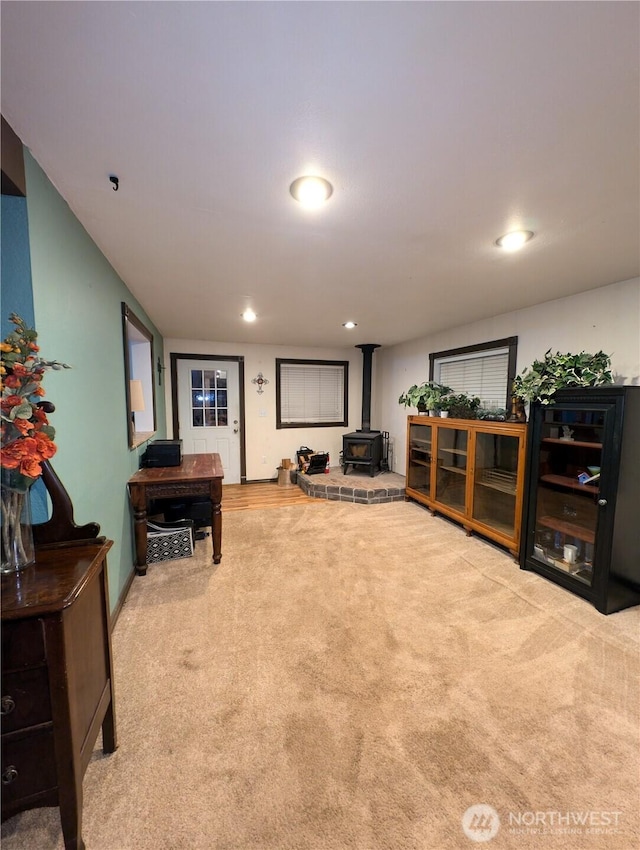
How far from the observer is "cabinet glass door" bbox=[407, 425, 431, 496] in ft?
13.9

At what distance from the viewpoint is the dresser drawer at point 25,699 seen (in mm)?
882

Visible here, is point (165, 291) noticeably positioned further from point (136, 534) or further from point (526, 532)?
point (526, 532)

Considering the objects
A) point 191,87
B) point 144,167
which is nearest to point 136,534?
point 144,167

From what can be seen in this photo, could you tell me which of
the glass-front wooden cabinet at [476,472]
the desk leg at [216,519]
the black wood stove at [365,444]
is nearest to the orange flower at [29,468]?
the desk leg at [216,519]

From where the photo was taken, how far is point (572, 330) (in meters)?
2.90

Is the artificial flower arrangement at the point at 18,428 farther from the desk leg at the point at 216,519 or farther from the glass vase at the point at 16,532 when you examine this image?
the desk leg at the point at 216,519

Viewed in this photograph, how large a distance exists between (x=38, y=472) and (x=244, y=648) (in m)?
1.52

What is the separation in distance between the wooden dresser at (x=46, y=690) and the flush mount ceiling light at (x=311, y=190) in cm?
165

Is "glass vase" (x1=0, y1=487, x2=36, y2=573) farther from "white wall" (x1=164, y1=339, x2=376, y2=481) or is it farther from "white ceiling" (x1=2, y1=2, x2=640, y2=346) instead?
"white wall" (x1=164, y1=339, x2=376, y2=481)

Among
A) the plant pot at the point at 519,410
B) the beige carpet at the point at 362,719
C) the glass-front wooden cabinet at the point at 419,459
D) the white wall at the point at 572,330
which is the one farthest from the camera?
the glass-front wooden cabinet at the point at 419,459

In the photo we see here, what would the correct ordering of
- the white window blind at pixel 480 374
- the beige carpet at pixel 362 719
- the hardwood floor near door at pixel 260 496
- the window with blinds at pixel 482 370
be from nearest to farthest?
the beige carpet at pixel 362 719
the window with blinds at pixel 482 370
the white window blind at pixel 480 374
the hardwood floor near door at pixel 260 496

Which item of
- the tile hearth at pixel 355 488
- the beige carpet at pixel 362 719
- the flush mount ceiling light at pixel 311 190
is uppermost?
the flush mount ceiling light at pixel 311 190

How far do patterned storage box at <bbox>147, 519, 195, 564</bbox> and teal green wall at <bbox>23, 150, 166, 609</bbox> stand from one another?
0.24 meters

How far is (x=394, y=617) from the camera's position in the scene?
2.12m
